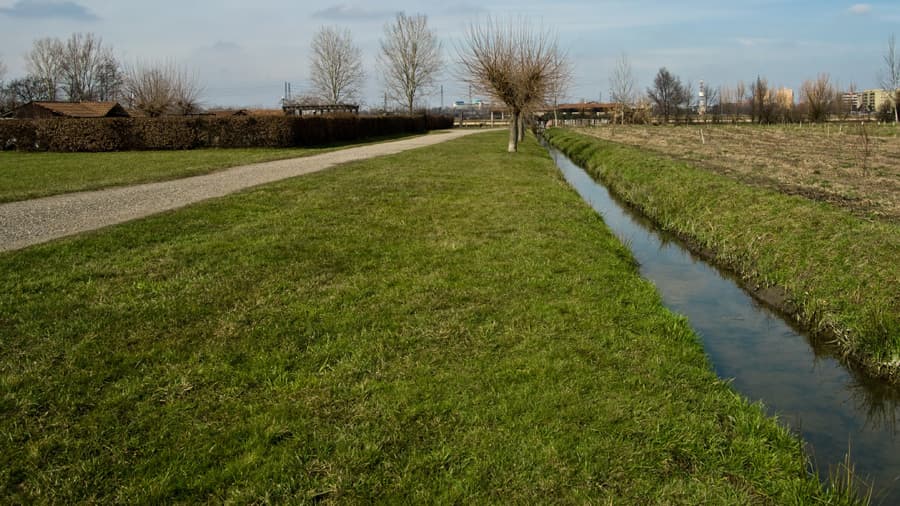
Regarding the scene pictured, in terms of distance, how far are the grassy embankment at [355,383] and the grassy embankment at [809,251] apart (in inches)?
64.7

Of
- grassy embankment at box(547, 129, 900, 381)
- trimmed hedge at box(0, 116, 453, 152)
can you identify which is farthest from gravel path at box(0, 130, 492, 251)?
trimmed hedge at box(0, 116, 453, 152)

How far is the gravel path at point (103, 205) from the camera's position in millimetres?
7309

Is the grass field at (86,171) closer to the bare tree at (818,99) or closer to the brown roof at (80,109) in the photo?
the brown roof at (80,109)

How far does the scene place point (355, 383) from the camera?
12.3 feet

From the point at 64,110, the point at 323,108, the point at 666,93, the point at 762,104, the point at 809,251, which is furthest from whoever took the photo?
the point at 666,93

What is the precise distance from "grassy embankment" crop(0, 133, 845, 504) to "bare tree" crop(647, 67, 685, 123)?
68.6 meters

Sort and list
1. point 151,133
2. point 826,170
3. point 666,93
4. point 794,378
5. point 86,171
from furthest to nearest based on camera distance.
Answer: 1. point 666,93
2. point 151,133
3. point 86,171
4. point 826,170
5. point 794,378

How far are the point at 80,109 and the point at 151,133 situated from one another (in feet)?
62.4

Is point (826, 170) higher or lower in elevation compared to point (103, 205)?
higher

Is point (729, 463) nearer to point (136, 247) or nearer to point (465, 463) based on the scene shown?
point (465, 463)

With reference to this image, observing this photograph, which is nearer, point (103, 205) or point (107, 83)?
point (103, 205)

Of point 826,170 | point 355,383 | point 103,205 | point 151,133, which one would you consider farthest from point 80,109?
point 355,383

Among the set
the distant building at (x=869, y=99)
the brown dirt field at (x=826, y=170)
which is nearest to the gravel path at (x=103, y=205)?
the brown dirt field at (x=826, y=170)

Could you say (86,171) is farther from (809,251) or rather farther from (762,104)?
(762,104)
